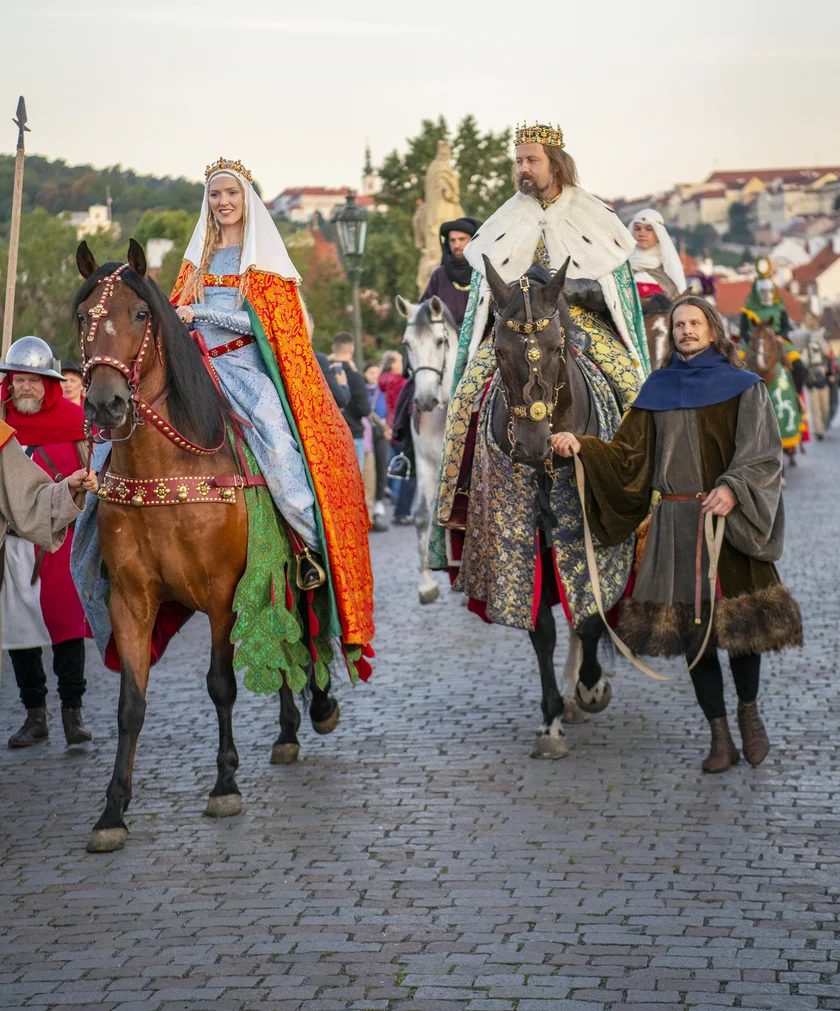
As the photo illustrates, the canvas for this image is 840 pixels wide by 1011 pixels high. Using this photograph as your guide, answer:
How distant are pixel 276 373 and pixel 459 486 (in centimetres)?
120

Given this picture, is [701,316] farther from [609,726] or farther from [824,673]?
[824,673]

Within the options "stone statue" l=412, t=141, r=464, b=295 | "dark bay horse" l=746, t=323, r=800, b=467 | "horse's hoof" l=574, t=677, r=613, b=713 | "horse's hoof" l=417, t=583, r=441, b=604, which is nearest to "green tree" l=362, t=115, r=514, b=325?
"stone statue" l=412, t=141, r=464, b=295

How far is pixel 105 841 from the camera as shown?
6426mm

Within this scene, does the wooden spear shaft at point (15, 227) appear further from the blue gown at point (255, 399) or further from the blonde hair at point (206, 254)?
the blue gown at point (255, 399)

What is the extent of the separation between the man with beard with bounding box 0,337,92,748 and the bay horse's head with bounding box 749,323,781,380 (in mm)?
15344

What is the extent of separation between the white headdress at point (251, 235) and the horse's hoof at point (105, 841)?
2725 millimetres

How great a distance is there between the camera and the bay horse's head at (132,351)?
20.4 ft

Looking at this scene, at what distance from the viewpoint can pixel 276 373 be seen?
7617 millimetres

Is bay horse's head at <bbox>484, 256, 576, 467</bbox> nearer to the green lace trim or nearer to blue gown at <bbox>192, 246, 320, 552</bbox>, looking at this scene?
blue gown at <bbox>192, 246, 320, 552</bbox>

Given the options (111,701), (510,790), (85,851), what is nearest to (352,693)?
(111,701)

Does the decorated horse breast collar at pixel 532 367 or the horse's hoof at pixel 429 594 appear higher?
the decorated horse breast collar at pixel 532 367

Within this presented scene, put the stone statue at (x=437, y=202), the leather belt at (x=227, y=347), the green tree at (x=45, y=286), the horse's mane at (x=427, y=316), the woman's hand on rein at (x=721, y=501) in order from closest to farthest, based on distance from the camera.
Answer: the woman's hand on rein at (x=721, y=501) → the leather belt at (x=227, y=347) → the horse's mane at (x=427, y=316) → the green tree at (x=45, y=286) → the stone statue at (x=437, y=202)

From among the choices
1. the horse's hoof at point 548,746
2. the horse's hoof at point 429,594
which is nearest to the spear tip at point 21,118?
the horse's hoof at point 548,746

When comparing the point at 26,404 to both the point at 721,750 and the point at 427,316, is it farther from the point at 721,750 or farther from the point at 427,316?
the point at 427,316
